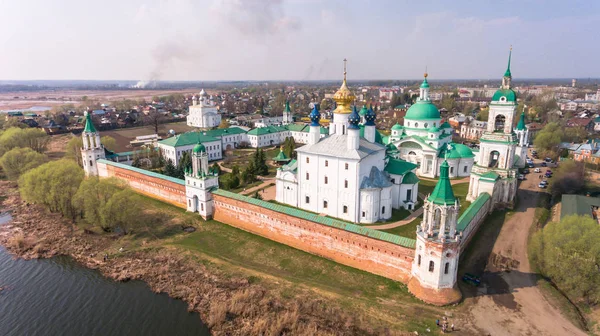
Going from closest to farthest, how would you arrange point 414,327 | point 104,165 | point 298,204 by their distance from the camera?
point 414,327 < point 298,204 < point 104,165

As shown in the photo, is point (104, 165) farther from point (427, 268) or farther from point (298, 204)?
point (427, 268)

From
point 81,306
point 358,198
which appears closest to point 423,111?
point 358,198

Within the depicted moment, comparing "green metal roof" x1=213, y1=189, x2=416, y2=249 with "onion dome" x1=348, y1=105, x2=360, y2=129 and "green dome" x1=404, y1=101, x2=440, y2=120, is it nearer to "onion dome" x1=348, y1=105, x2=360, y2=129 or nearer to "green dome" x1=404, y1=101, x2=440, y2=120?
"onion dome" x1=348, y1=105, x2=360, y2=129

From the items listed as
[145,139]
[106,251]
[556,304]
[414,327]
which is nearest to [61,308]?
[106,251]

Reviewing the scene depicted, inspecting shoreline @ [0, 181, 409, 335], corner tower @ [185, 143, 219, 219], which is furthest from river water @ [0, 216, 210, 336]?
corner tower @ [185, 143, 219, 219]

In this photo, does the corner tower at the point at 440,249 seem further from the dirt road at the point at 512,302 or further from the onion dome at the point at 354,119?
the onion dome at the point at 354,119
